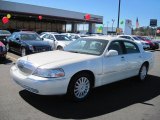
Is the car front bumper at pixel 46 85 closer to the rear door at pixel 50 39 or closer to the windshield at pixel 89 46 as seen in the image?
the windshield at pixel 89 46

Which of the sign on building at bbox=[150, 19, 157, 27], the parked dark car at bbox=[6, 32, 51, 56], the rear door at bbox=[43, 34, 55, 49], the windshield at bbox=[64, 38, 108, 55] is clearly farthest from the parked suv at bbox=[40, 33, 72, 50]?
the sign on building at bbox=[150, 19, 157, 27]

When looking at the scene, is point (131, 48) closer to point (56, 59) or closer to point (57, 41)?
point (56, 59)

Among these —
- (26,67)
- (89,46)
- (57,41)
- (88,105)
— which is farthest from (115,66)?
(57,41)

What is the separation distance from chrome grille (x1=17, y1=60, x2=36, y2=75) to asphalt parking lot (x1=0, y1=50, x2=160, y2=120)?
2.17ft

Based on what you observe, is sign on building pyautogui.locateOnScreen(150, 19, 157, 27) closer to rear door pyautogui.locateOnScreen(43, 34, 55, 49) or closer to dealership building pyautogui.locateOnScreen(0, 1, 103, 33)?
dealership building pyautogui.locateOnScreen(0, 1, 103, 33)

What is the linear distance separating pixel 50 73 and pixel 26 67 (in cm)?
76

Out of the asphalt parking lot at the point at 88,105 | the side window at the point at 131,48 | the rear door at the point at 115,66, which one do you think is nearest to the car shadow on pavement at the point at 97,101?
the asphalt parking lot at the point at 88,105

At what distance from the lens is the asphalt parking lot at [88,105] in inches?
190

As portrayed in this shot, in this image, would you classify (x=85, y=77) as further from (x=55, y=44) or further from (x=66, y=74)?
(x=55, y=44)

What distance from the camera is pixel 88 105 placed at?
18.1 ft

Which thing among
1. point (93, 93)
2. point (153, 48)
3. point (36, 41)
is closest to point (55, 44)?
point (36, 41)

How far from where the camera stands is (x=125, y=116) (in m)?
4.96

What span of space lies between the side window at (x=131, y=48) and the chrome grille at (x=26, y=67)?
321 cm

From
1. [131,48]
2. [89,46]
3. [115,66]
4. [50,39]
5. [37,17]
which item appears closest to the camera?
[115,66]
